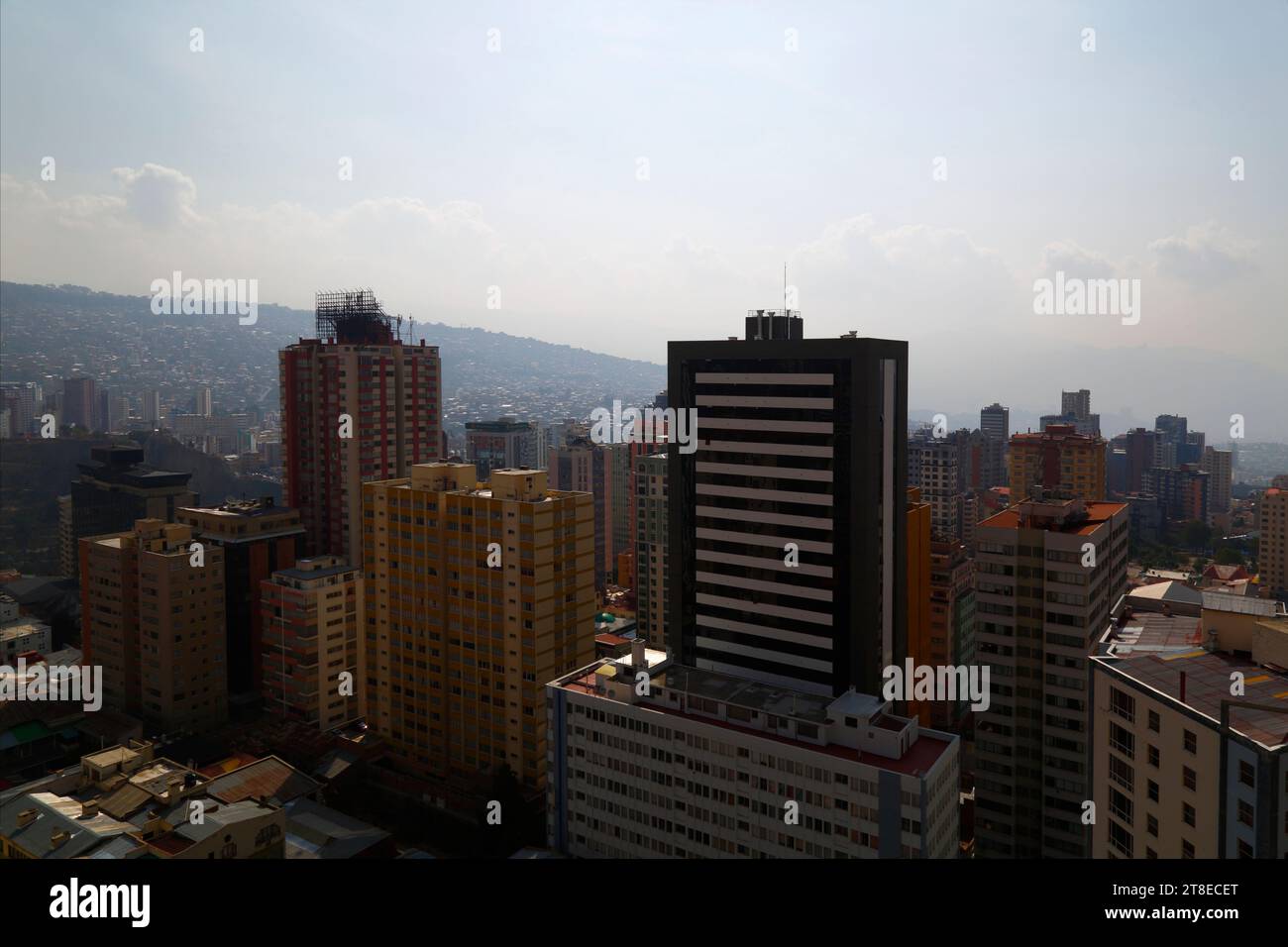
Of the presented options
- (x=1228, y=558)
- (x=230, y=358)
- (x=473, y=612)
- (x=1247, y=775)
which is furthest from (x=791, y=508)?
(x=230, y=358)

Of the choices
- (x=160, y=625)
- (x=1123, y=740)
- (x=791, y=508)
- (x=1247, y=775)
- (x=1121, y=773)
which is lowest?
(x=160, y=625)

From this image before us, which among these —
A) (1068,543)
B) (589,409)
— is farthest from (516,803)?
(589,409)

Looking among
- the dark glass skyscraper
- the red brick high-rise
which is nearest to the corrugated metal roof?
the dark glass skyscraper

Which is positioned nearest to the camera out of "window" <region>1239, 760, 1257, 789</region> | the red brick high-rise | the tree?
"window" <region>1239, 760, 1257, 789</region>

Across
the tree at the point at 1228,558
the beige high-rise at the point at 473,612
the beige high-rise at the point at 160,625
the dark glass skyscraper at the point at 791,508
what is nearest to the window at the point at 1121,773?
the dark glass skyscraper at the point at 791,508

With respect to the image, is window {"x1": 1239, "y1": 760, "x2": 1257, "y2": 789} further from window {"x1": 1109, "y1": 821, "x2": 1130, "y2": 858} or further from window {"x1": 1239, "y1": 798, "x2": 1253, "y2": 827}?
window {"x1": 1109, "y1": 821, "x2": 1130, "y2": 858}

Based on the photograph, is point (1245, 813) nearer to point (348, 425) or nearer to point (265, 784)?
→ point (265, 784)
